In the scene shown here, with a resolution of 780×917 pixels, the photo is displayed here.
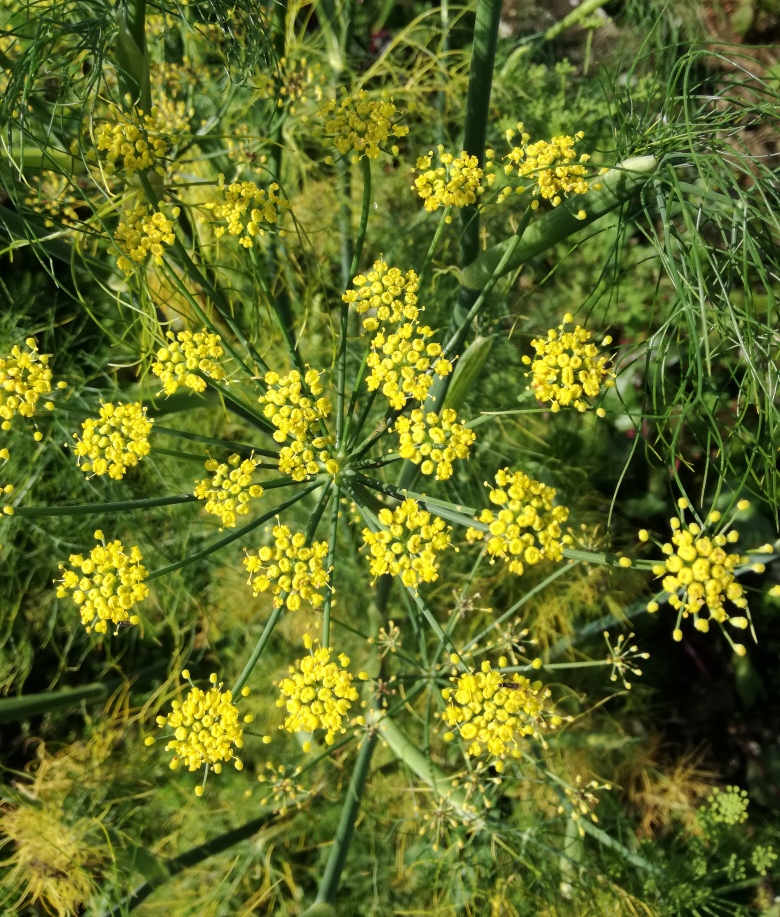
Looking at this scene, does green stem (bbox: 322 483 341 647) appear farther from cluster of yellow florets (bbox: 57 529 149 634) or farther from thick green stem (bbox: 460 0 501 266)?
thick green stem (bbox: 460 0 501 266)

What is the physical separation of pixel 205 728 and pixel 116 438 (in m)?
0.56

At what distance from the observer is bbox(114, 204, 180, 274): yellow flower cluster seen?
127 cm

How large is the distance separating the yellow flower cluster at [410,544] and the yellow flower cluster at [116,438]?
1.51 ft

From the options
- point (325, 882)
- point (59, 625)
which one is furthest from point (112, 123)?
point (59, 625)

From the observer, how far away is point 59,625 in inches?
114

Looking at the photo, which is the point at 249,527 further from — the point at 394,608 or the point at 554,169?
the point at 394,608

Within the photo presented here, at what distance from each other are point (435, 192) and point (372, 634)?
1237 millimetres

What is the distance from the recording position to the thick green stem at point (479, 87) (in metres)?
1.13

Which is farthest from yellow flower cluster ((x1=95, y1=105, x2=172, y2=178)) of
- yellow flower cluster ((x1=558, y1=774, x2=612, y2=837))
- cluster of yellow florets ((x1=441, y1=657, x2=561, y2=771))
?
yellow flower cluster ((x1=558, y1=774, x2=612, y2=837))

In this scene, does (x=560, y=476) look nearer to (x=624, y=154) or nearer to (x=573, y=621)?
(x=573, y=621)

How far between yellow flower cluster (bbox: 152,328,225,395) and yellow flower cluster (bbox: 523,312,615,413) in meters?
0.60

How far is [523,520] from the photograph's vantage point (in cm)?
114

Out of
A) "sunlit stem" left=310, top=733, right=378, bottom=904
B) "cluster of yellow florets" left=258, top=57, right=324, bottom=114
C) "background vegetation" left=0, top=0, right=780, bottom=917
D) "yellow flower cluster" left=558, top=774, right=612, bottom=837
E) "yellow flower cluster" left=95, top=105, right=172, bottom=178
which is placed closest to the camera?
"yellow flower cluster" left=95, top=105, right=172, bottom=178

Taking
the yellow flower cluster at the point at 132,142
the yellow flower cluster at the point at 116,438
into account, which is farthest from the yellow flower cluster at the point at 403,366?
the yellow flower cluster at the point at 132,142
